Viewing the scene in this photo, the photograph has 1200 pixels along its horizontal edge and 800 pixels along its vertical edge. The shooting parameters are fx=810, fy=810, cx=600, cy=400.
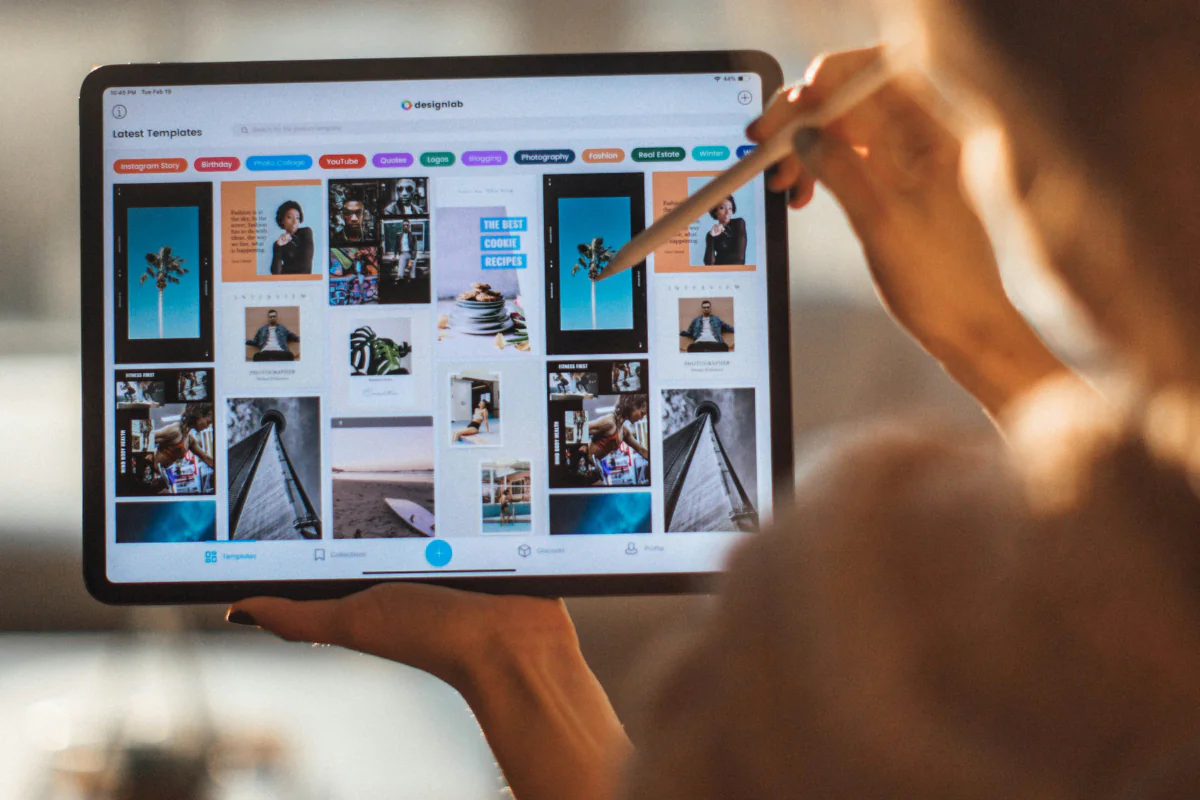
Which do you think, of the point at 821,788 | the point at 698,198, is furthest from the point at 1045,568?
the point at 698,198

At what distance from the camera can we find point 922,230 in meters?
0.48

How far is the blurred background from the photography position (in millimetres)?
822

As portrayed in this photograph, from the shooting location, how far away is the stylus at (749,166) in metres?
0.43

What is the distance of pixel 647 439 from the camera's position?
0.55 metres

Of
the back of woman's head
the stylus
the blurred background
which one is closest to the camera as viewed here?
the back of woman's head

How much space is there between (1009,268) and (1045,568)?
0.30 ft

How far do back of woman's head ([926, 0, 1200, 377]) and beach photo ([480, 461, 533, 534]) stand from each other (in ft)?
1.24

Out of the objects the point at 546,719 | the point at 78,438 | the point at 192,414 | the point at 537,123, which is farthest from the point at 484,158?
the point at 78,438

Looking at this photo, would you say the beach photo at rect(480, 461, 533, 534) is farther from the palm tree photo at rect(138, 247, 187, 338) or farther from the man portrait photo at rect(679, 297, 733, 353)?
the palm tree photo at rect(138, 247, 187, 338)

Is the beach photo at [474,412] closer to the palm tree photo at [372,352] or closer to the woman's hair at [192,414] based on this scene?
the palm tree photo at [372,352]

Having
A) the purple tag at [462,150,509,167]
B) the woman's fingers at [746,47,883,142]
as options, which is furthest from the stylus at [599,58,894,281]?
the purple tag at [462,150,509,167]

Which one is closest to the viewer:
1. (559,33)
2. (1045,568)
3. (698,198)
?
(1045,568)

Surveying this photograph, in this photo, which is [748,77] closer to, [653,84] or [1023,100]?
[653,84]

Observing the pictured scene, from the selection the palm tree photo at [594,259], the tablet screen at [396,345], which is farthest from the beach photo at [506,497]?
the palm tree photo at [594,259]
